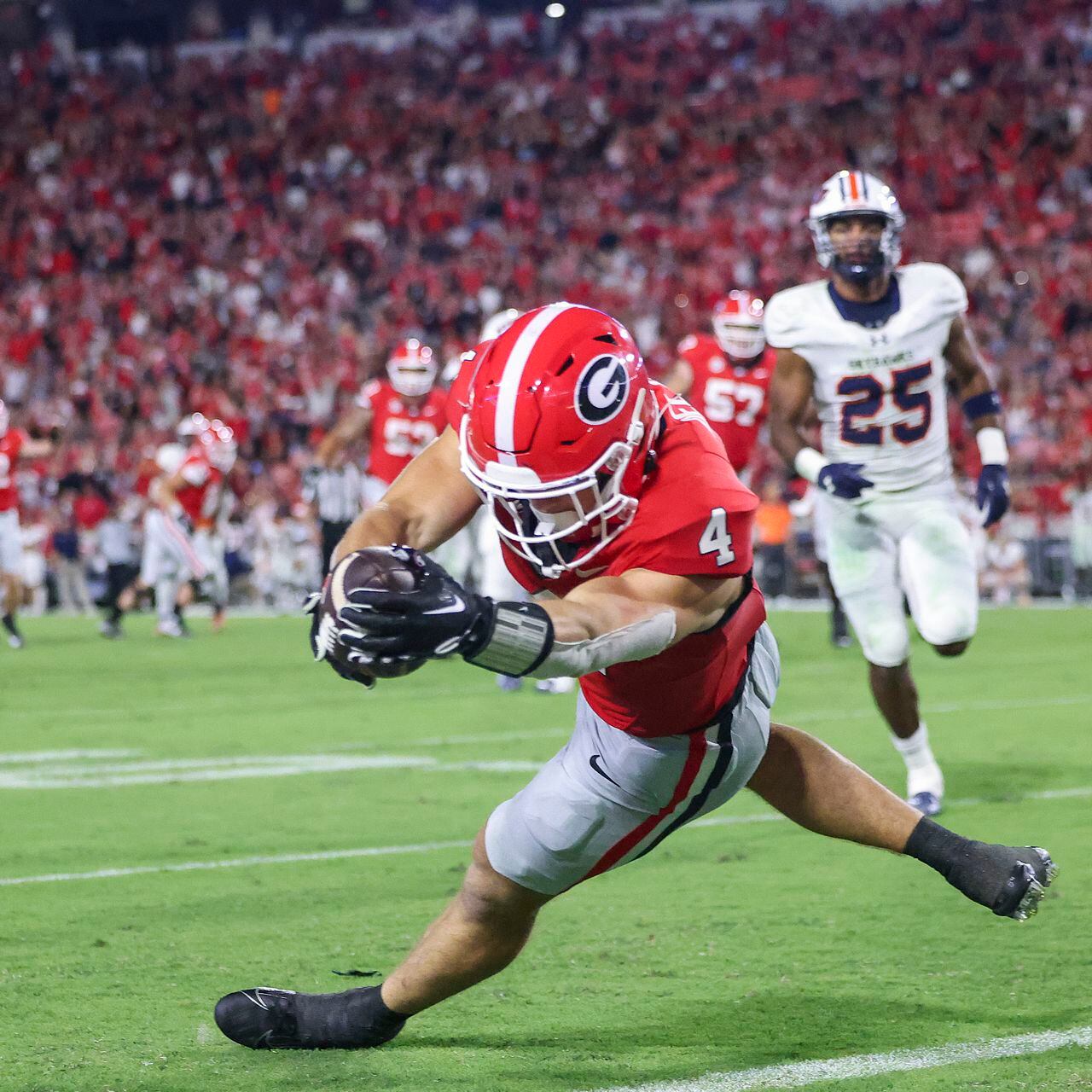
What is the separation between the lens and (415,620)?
246 cm

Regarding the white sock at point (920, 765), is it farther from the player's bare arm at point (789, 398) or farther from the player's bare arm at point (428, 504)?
the player's bare arm at point (428, 504)

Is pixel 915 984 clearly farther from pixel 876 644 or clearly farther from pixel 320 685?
pixel 320 685

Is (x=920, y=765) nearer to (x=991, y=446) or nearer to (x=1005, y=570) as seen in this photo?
(x=991, y=446)

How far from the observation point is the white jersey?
6.20 m

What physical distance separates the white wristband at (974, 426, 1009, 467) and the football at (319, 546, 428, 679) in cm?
408

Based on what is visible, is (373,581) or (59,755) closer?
(373,581)

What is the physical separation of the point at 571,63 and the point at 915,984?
2549 cm

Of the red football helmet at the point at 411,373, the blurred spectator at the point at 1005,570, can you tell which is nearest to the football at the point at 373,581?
the red football helmet at the point at 411,373

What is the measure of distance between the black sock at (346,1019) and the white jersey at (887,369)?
3.28 m

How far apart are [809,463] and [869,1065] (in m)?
3.19

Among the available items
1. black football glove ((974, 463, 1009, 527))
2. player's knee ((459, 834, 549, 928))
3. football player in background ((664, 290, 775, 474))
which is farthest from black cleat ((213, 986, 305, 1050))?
football player in background ((664, 290, 775, 474))

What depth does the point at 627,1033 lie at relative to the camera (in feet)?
11.4

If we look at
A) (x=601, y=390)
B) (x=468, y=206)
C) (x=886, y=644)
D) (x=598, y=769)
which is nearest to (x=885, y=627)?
(x=886, y=644)

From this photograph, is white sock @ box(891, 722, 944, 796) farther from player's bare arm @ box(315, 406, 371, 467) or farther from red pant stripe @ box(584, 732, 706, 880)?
player's bare arm @ box(315, 406, 371, 467)
